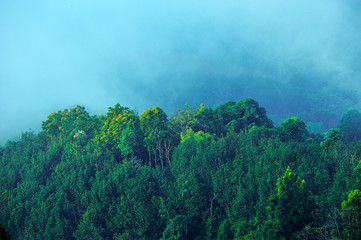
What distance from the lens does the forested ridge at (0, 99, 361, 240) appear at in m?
22.5

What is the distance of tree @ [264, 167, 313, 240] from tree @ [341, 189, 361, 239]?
3.16 meters

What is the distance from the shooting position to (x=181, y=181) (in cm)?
3189

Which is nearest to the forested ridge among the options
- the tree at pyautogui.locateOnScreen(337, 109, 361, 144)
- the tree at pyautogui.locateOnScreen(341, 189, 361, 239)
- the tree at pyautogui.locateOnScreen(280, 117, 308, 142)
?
the tree at pyautogui.locateOnScreen(341, 189, 361, 239)

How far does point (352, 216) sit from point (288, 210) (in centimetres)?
400

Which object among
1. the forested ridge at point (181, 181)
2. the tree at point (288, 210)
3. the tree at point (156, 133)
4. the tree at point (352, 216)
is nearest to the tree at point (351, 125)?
the forested ridge at point (181, 181)

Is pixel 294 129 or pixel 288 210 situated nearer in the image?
pixel 288 210

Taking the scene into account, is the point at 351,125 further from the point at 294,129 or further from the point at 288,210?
the point at 288,210

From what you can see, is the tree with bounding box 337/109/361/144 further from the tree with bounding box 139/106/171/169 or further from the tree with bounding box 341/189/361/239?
the tree with bounding box 341/189/361/239

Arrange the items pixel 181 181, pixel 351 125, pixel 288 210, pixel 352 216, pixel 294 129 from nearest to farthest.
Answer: pixel 352 216, pixel 288 210, pixel 181 181, pixel 294 129, pixel 351 125

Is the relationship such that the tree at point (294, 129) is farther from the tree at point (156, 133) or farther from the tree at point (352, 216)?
the tree at point (352, 216)

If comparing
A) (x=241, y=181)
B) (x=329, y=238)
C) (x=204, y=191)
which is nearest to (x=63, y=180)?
(x=204, y=191)

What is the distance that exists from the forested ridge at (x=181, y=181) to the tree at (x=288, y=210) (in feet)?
0.20

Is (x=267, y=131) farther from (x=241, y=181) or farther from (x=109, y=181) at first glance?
(x=109, y=181)

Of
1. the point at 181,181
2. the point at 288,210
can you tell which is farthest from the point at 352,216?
the point at 181,181
